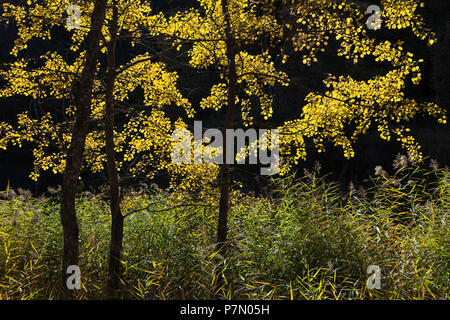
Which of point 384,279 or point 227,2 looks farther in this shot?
point 227,2

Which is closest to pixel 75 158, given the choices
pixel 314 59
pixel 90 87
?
pixel 90 87

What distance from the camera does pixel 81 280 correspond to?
202 inches

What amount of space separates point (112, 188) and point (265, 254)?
2171mm

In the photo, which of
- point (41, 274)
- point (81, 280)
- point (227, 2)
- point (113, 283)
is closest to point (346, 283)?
point (113, 283)

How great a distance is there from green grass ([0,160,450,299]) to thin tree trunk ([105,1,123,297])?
138 millimetres

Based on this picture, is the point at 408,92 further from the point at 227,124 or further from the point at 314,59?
the point at 227,124

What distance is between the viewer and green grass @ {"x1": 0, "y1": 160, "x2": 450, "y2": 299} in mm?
4398

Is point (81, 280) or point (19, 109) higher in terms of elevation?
point (19, 109)

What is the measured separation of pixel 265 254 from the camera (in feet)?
16.4

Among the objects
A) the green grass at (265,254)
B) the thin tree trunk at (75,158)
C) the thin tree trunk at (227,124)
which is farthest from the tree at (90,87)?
the thin tree trunk at (227,124)

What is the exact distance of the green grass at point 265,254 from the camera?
173 inches

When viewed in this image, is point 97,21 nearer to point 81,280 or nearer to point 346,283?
point 81,280

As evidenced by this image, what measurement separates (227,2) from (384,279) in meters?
4.12
